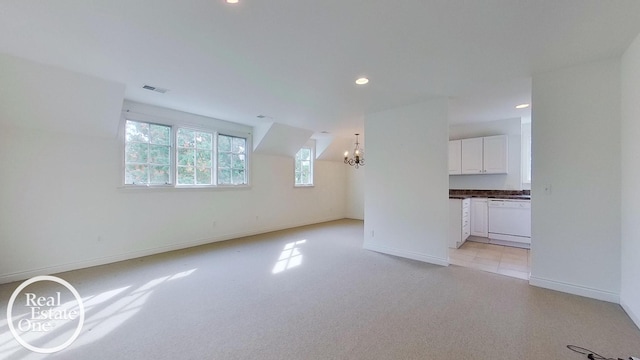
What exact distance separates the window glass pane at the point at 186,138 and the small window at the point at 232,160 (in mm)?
532

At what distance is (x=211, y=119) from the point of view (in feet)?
17.3

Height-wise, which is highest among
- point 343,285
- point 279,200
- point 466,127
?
point 466,127

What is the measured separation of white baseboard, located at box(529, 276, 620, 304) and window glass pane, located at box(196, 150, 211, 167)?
547 cm

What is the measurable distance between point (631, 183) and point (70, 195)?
6456mm

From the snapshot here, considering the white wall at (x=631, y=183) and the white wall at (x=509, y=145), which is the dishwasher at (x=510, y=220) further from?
the white wall at (x=631, y=183)

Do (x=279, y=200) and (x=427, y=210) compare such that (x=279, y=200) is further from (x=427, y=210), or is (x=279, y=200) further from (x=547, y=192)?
(x=547, y=192)

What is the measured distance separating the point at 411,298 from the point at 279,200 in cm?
445

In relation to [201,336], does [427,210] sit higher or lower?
higher

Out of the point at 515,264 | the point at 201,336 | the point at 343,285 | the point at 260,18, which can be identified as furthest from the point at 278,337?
the point at 515,264

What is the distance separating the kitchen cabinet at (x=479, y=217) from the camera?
211 inches

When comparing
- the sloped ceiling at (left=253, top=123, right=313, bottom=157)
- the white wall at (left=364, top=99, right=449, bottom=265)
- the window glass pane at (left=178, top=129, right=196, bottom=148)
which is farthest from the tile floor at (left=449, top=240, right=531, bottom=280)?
the window glass pane at (left=178, top=129, right=196, bottom=148)

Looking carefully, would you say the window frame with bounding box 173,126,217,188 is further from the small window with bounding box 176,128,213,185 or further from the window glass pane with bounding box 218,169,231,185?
the window glass pane with bounding box 218,169,231,185

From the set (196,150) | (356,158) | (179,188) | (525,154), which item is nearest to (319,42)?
(196,150)

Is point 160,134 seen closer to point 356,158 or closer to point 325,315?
point 325,315
